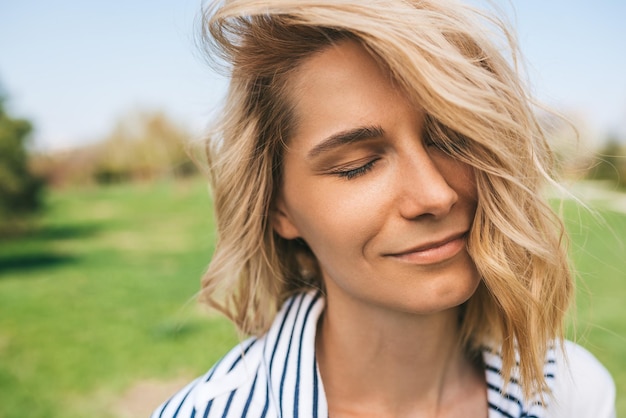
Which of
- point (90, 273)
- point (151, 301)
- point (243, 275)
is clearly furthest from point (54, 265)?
point (243, 275)

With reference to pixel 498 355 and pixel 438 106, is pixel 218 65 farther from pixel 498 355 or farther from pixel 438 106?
pixel 498 355

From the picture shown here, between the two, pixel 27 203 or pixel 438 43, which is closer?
pixel 438 43

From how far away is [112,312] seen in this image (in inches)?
253

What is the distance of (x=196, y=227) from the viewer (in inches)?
422

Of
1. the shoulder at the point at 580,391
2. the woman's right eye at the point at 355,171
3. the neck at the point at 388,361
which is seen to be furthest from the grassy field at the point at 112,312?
the woman's right eye at the point at 355,171

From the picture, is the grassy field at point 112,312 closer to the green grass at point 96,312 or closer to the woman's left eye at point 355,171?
the green grass at point 96,312

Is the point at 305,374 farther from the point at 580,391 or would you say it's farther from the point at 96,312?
the point at 96,312

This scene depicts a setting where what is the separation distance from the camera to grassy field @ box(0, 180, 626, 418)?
191 inches

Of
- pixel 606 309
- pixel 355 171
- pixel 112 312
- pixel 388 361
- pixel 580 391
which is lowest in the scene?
pixel 606 309

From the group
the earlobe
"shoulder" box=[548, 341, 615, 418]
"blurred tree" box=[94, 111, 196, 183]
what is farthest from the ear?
"blurred tree" box=[94, 111, 196, 183]

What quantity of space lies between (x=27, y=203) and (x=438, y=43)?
7.54 metres

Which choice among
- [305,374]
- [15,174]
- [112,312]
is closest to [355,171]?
[305,374]

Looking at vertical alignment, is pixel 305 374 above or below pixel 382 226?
below

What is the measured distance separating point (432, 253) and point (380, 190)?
220mm
